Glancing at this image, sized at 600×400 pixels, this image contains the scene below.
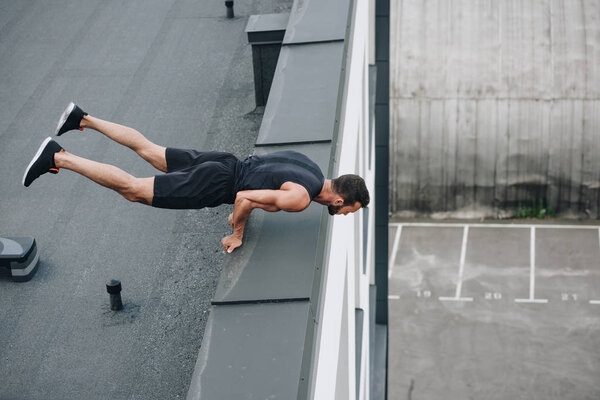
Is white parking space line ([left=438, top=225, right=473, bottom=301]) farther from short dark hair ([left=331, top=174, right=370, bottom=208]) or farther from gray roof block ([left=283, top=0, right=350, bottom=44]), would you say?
short dark hair ([left=331, top=174, right=370, bottom=208])

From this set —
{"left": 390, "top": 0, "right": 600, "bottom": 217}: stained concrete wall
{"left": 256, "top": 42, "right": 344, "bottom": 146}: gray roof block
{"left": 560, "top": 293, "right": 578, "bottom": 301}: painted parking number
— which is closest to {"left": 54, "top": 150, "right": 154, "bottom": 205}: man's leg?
{"left": 256, "top": 42, "right": 344, "bottom": 146}: gray roof block

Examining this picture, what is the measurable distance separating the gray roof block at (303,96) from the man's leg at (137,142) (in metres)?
0.84

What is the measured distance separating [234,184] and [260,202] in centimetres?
41

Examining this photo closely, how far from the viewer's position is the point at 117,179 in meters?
5.88

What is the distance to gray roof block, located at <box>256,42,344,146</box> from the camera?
682cm

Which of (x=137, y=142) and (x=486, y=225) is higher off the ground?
(x=486, y=225)

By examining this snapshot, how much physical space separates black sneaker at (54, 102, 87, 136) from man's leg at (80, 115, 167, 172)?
7 cm

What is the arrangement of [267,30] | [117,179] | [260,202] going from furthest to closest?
1. [267,30]
2. [117,179]
3. [260,202]

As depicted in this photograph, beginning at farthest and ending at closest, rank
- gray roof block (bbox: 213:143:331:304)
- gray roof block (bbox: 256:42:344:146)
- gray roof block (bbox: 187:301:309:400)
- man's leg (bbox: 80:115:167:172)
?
gray roof block (bbox: 256:42:344:146) < man's leg (bbox: 80:115:167:172) < gray roof block (bbox: 213:143:331:304) < gray roof block (bbox: 187:301:309:400)

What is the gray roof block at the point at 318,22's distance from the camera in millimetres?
8352

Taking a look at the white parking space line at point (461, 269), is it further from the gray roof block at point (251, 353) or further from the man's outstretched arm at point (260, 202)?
the gray roof block at point (251, 353)

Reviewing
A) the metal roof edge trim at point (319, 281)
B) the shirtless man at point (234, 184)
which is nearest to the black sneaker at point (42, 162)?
the shirtless man at point (234, 184)

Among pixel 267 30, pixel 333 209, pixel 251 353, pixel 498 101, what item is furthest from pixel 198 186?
pixel 498 101

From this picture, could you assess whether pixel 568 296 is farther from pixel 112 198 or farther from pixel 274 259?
pixel 274 259
